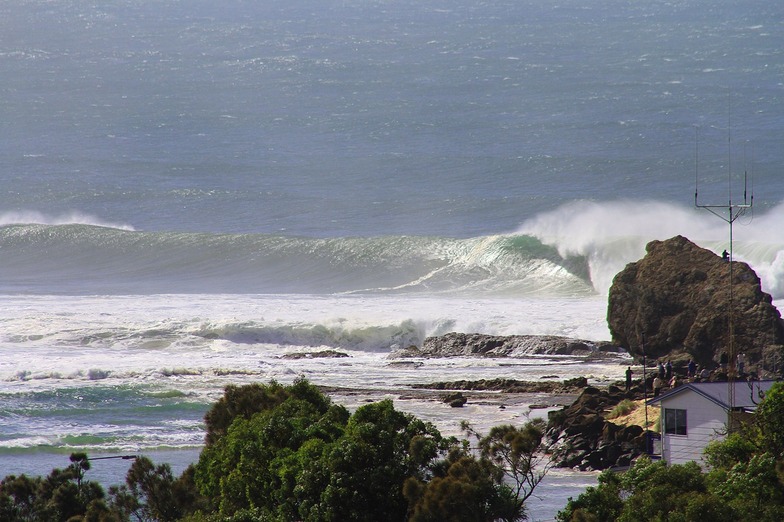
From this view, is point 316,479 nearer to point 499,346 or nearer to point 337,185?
point 499,346

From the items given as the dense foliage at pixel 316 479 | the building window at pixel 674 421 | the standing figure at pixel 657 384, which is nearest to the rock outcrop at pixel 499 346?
the standing figure at pixel 657 384

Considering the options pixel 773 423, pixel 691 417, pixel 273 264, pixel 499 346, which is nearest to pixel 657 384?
pixel 691 417

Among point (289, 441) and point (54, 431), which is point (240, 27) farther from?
point (289, 441)

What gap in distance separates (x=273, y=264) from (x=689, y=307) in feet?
119

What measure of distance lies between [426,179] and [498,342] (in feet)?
160

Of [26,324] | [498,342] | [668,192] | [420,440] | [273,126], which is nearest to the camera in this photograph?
[420,440]

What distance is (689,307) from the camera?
38781 millimetres

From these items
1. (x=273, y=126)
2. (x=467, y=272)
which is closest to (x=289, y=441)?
(x=467, y=272)

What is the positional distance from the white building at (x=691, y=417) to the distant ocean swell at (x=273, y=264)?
1408 inches

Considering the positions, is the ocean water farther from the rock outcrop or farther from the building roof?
the building roof

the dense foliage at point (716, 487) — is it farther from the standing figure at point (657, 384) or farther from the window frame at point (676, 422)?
the standing figure at point (657, 384)

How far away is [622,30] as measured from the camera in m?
128

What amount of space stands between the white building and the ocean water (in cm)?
247

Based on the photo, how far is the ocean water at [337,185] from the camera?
4238 cm
